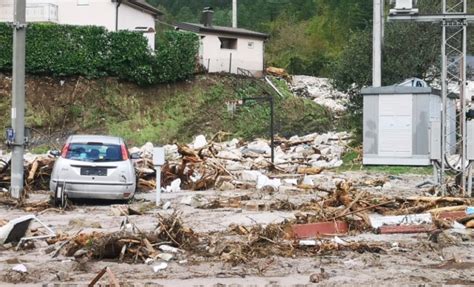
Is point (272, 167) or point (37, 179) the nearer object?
point (37, 179)

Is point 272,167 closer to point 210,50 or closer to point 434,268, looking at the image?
point 434,268

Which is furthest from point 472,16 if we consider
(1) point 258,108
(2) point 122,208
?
(1) point 258,108

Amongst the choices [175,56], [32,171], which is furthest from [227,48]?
[32,171]

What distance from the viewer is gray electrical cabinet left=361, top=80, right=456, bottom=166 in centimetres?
2691

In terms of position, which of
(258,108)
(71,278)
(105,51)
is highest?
(105,51)

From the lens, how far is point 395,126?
89.4ft

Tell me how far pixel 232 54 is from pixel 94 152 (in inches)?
1371

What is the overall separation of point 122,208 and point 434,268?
8.09 meters

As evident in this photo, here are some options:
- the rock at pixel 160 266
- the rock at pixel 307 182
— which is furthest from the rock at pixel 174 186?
the rock at pixel 160 266

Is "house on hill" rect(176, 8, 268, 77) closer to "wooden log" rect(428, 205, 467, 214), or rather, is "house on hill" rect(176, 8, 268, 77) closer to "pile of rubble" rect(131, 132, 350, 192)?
"pile of rubble" rect(131, 132, 350, 192)

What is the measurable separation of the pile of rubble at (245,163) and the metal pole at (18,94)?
3992 mm

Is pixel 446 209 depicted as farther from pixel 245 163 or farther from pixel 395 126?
pixel 245 163

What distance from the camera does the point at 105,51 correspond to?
41.6 m

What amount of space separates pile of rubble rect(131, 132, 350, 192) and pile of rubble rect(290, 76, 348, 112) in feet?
37.5
